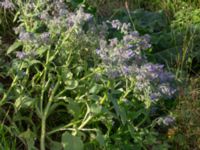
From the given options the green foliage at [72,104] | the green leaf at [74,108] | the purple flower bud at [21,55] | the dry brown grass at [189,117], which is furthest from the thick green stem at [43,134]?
the dry brown grass at [189,117]

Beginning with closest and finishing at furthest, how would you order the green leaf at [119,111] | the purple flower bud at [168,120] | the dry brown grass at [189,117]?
the green leaf at [119,111] → the purple flower bud at [168,120] → the dry brown grass at [189,117]

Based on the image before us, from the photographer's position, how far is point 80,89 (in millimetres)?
2799

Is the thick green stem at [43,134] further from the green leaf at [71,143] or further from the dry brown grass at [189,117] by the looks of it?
the dry brown grass at [189,117]

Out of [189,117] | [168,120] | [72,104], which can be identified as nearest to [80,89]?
[72,104]

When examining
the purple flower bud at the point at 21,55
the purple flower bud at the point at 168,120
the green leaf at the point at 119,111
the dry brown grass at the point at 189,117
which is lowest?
the dry brown grass at the point at 189,117

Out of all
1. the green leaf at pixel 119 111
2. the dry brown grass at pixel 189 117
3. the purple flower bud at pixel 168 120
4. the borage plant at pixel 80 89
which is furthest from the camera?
the dry brown grass at pixel 189 117

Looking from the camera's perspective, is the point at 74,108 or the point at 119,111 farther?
the point at 74,108

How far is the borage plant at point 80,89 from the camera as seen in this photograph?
2631mm

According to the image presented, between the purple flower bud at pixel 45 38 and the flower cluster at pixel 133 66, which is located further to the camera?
the purple flower bud at pixel 45 38

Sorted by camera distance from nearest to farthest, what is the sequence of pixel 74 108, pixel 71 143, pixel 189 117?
1. pixel 71 143
2. pixel 74 108
3. pixel 189 117

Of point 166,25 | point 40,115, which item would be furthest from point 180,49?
point 40,115

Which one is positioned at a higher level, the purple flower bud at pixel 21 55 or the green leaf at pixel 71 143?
the purple flower bud at pixel 21 55

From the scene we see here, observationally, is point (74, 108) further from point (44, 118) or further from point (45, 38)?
point (45, 38)

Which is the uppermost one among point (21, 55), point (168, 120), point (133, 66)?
point (21, 55)
